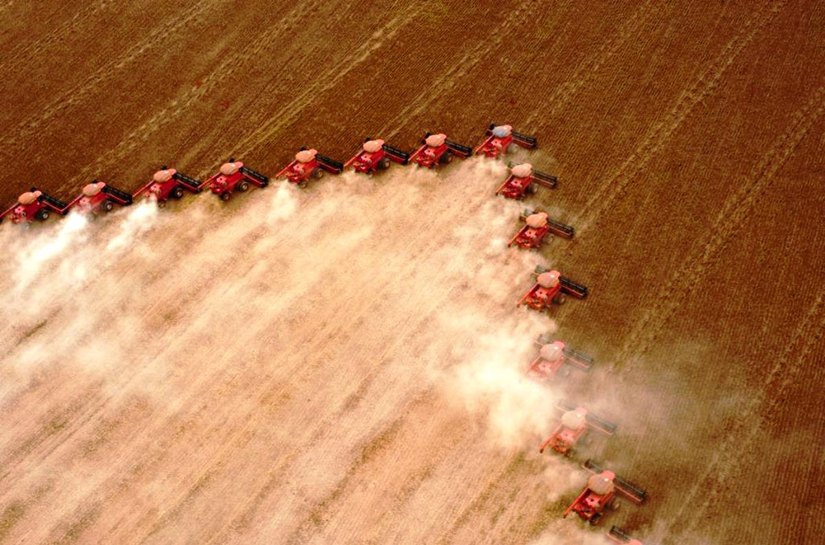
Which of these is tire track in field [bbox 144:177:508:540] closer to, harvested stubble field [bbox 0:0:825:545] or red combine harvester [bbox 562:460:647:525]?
harvested stubble field [bbox 0:0:825:545]

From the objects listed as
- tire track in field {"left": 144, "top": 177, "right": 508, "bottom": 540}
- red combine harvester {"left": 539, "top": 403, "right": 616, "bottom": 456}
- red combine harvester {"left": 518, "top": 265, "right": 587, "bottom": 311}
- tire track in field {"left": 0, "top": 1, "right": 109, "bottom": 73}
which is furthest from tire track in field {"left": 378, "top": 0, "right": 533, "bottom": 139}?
tire track in field {"left": 0, "top": 1, "right": 109, "bottom": 73}

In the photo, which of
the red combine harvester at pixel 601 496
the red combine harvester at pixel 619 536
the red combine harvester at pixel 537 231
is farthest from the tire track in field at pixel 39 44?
the red combine harvester at pixel 619 536

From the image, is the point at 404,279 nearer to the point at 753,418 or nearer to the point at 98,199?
the point at 753,418

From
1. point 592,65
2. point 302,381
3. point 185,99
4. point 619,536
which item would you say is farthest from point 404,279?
point 592,65

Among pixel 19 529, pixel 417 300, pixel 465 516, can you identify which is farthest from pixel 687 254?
pixel 19 529

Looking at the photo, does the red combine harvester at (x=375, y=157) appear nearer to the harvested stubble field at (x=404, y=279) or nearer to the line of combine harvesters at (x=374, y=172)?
the line of combine harvesters at (x=374, y=172)

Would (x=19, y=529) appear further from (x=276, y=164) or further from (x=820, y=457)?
(x=820, y=457)

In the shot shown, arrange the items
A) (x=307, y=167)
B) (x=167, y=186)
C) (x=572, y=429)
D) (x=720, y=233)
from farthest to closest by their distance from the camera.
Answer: (x=307, y=167), (x=167, y=186), (x=720, y=233), (x=572, y=429)
